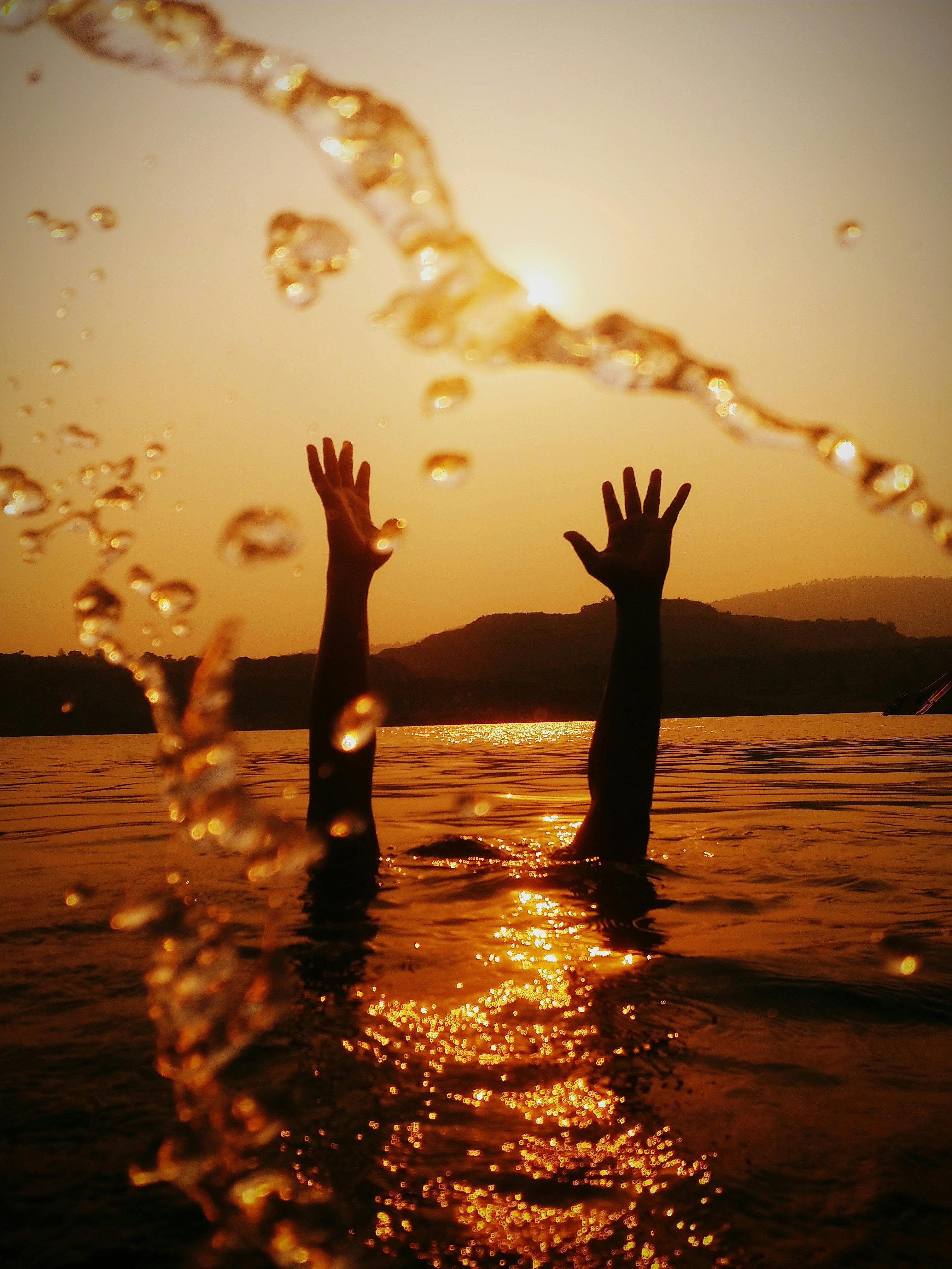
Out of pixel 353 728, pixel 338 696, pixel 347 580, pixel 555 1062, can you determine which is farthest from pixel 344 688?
pixel 555 1062

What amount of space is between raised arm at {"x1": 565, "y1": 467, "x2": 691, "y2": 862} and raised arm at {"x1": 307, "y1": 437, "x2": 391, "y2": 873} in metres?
1.09

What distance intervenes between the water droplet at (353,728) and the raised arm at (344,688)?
0.02 meters

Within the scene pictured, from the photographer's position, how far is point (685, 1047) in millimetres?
2309

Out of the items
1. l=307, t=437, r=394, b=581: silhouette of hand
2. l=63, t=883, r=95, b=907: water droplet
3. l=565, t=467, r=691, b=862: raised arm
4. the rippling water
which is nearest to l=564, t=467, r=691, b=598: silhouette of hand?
l=565, t=467, r=691, b=862: raised arm

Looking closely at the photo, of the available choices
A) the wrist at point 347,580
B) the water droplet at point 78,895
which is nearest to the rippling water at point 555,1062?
the water droplet at point 78,895

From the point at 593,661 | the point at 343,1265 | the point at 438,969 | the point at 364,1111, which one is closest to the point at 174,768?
the point at 438,969

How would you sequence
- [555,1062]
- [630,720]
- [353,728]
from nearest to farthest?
[555,1062] → [353,728] → [630,720]

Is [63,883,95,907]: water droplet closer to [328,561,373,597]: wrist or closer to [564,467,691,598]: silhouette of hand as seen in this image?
[328,561,373,597]: wrist

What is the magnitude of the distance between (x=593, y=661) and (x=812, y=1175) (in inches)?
1985

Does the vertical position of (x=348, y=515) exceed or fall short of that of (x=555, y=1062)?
it exceeds it

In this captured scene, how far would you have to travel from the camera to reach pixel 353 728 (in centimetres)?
415

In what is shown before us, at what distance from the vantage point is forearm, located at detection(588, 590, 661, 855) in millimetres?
4293

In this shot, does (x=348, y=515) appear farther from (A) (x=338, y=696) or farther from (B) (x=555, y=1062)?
(B) (x=555, y=1062)

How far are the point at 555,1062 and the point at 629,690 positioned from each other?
2350mm
